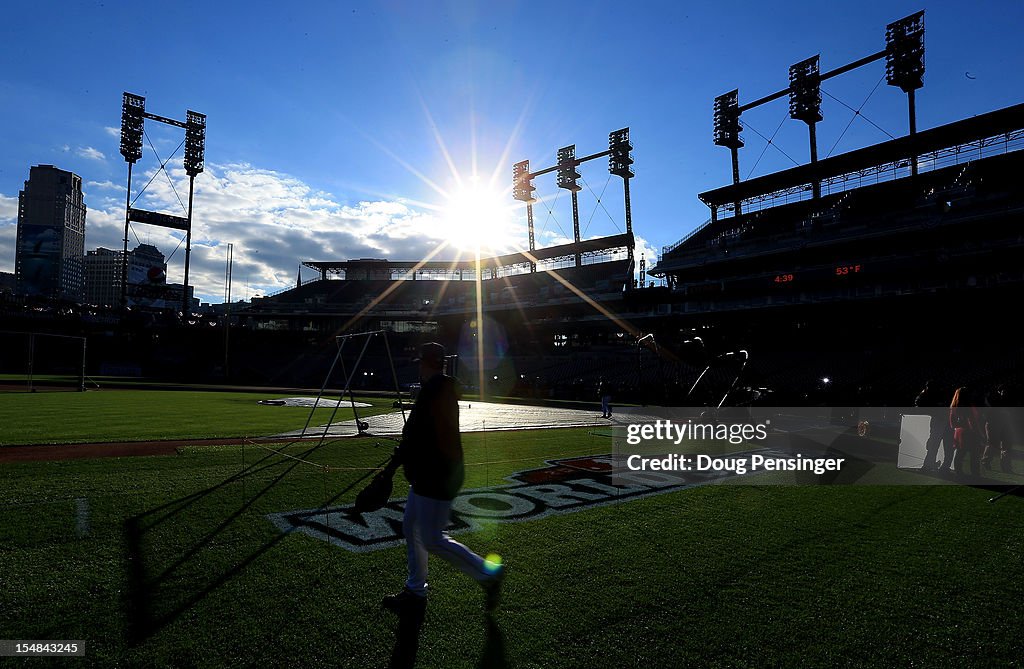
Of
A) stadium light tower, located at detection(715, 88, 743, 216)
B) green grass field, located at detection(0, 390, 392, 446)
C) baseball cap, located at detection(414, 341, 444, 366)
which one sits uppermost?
stadium light tower, located at detection(715, 88, 743, 216)

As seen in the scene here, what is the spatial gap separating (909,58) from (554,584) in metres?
53.5

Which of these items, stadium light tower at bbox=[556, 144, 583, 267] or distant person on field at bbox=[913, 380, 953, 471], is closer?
distant person on field at bbox=[913, 380, 953, 471]

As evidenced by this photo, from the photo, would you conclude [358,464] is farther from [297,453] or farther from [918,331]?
[918,331]

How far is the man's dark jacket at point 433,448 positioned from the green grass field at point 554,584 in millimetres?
1084

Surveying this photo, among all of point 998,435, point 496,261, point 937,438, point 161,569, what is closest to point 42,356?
point 496,261

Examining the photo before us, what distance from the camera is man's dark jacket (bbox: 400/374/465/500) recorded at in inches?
170

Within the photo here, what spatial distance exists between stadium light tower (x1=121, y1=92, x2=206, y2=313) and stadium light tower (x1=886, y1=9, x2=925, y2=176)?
2989 inches

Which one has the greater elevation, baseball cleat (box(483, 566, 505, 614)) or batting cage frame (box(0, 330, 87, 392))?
batting cage frame (box(0, 330, 87, 392))

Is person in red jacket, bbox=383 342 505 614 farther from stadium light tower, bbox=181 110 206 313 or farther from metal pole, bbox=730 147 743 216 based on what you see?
stadium light tower, bbox=181 110 206 313

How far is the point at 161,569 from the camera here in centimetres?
519

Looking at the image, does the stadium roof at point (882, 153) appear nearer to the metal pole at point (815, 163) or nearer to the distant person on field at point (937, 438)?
the metal pole at point (815, 163)

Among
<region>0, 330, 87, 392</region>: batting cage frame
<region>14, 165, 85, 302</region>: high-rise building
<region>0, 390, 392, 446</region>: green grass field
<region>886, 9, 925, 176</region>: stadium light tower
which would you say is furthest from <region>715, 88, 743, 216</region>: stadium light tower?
<region>14, 165, 85, 302</region>: high-rise building

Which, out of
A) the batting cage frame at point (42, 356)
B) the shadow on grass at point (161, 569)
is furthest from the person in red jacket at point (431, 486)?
the batting cage frame at point (42, 356)

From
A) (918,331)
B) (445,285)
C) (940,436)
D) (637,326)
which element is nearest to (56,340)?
(445,285)
